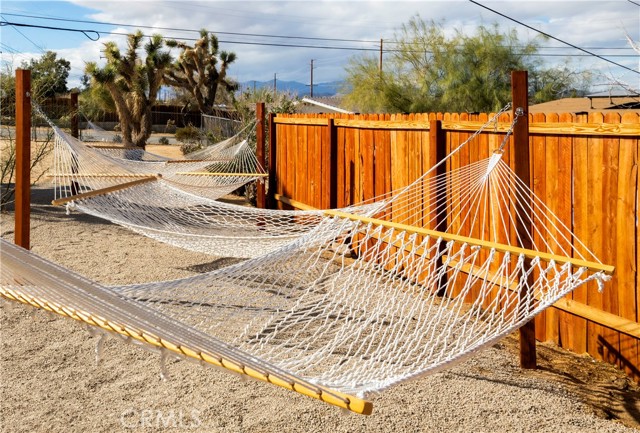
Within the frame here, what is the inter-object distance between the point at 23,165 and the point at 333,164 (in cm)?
282

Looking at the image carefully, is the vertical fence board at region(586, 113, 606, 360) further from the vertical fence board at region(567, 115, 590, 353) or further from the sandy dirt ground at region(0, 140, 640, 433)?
the sandy dirt ground at region(0, 140, 640, 433)

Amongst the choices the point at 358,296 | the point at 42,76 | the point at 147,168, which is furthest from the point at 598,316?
the point at 42,76

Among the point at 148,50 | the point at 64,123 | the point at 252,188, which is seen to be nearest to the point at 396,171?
the point at 252,188

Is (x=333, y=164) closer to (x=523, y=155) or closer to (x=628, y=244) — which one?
(x=523, y=155)

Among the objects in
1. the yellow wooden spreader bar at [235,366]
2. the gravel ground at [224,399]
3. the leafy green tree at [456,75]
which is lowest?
the gravel ground at [224,399]

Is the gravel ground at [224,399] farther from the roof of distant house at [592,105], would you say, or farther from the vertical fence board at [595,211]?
the roof of distant house at [592,105]

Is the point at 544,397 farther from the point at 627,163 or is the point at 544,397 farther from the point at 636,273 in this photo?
the point at 627,163

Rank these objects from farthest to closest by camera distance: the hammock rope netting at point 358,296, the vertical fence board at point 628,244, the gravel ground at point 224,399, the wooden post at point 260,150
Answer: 1. the wooden post at point 260,150
2. the vertical fence board at point 628,244
3. the gravel ground at point 224,399
4. the hammock rope netting at point 358,296

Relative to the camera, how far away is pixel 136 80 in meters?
22.1

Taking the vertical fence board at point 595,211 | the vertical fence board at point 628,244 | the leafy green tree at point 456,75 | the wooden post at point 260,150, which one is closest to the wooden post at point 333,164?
the wooden post at point 260,150

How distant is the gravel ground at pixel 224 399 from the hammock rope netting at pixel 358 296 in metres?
0.19

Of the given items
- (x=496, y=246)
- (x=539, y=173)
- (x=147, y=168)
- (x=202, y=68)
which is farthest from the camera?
(x=202, y=68)

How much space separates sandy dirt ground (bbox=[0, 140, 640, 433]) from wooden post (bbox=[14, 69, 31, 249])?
98 centimetres

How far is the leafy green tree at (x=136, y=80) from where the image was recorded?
71.2 ft
